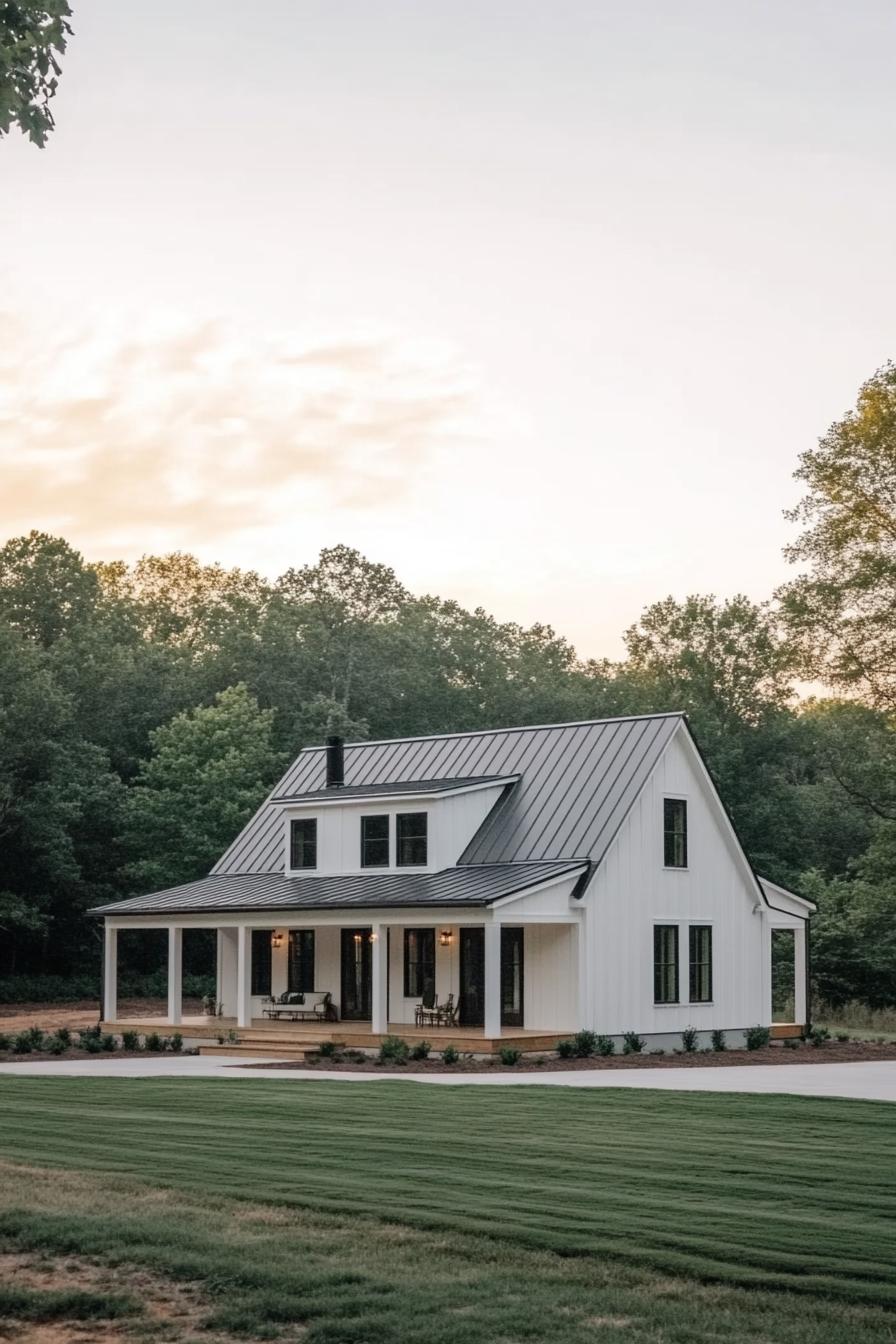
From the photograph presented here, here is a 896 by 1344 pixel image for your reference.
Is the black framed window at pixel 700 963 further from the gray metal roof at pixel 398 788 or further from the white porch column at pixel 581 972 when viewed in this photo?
the gray metal roof at pixel 398 788

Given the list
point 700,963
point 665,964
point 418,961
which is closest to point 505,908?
point 418,961

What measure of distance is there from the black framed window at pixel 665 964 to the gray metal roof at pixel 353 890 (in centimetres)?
312

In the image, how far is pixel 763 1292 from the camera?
867 centimetres

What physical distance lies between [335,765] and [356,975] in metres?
5.65

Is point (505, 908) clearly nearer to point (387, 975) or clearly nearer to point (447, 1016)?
point (447, 1016)

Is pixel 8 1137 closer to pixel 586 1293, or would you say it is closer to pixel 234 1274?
pixel 234 1274

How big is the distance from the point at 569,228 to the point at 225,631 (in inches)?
1551

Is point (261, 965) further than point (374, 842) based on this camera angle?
Yes

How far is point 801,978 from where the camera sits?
1382 inches

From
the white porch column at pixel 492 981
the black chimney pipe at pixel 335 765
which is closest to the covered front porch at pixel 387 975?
the white porch column at pixel 492 981

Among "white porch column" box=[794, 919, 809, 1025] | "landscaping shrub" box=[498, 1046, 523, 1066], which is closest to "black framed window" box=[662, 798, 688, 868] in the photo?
"white porch column" box=[794, 919, 809, 1025]

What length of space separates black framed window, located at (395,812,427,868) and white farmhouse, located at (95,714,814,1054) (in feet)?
0.14

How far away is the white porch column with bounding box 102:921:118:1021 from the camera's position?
116ft

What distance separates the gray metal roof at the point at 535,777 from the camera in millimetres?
31750
